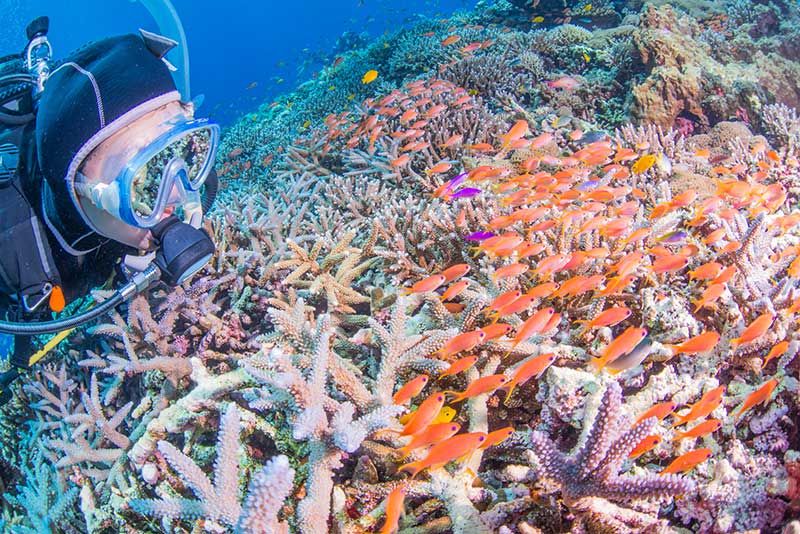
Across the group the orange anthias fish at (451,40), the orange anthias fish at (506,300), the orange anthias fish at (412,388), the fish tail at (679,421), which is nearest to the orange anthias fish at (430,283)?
the orange anthias fish at (506,300)

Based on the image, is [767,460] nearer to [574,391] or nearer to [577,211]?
[574,391]

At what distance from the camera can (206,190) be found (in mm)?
3262

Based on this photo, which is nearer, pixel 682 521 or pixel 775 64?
pixel 682 521

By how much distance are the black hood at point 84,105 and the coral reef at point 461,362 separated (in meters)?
1.21

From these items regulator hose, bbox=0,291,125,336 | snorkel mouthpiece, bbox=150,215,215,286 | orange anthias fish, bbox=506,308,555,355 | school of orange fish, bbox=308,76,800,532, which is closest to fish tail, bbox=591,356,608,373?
school of orange fish, bbox=308,76,800,532

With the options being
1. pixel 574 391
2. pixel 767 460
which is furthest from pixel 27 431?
pixel 767 460

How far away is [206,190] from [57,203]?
3.27 ft

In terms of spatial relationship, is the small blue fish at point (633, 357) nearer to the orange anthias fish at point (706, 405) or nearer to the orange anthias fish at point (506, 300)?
the orange anthias fish at point (706, 405)

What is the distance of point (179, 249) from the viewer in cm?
230

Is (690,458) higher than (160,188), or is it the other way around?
(160,188)

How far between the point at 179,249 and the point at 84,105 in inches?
33.3

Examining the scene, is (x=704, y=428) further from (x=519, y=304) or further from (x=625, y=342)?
(x=519, y=304)

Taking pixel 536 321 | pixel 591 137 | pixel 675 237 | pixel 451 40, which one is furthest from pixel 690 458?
pixel 451 40

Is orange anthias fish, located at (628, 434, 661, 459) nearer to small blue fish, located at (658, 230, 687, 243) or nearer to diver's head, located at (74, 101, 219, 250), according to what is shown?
small blue fish, located at (658, 230, 687, 243)
